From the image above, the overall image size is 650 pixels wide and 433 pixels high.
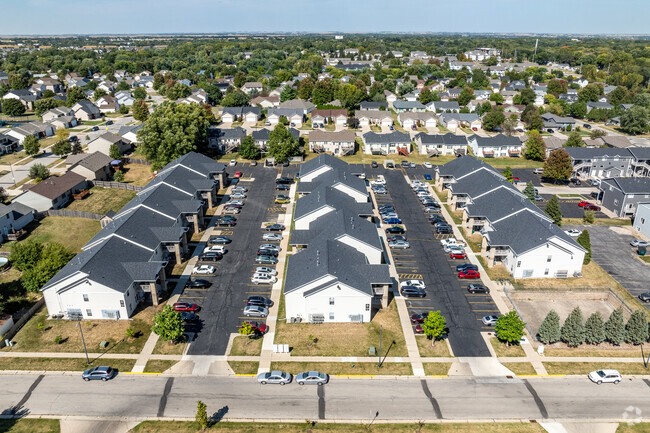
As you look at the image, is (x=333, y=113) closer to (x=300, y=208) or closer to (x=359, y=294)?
(x=300, y=208)

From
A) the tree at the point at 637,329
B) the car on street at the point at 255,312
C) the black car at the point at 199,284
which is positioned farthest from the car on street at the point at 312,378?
the tree at the point at 637,329

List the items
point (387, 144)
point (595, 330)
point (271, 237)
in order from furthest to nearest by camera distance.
A: point (387, 144)
point (271, 237)
point (595, 330)

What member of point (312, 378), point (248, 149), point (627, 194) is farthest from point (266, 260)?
point (627, 194)

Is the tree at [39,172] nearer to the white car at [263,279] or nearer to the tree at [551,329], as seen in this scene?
the white car at [263,279]

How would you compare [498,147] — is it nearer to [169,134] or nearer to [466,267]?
[466,267]

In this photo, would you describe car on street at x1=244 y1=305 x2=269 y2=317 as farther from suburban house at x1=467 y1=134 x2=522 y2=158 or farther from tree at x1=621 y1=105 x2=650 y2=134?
tree at x1=621 y1=105 x2=650 y2=134
